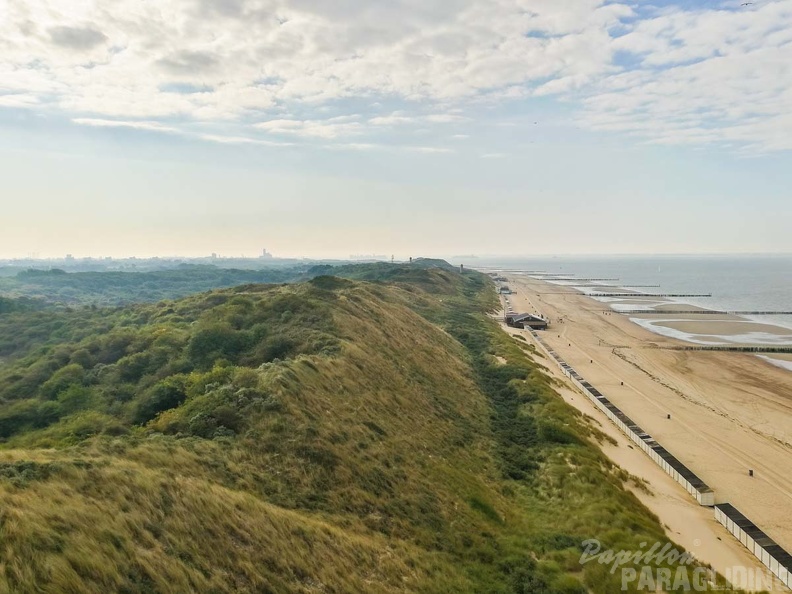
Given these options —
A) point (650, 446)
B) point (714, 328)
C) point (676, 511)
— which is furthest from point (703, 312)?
point (676, 511)

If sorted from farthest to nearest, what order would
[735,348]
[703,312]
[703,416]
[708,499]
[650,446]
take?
[703,312]
[735,348]
[703,416]
[650,446]
[708,499]

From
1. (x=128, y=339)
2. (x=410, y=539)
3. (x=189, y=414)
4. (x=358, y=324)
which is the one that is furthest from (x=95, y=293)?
(x=410, y=539)

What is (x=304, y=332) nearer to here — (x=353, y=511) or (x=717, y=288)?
(x=353, y=511)

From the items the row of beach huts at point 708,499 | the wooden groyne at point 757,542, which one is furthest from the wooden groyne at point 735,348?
the wooden groyne at point 757,542

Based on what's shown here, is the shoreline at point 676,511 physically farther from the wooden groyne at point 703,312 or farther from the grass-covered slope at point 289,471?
the wooden groyne at point 703,312

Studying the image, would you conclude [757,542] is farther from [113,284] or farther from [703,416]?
[113,284]
